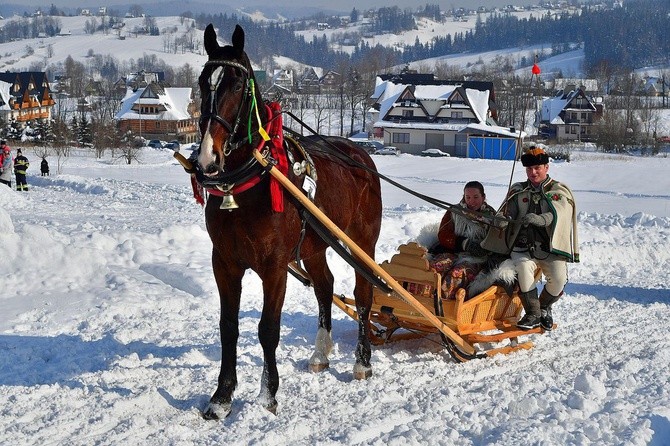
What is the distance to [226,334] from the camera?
20.8 ft

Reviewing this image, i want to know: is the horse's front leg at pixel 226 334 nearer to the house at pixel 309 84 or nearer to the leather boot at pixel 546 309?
the leather boot at pixel 546 309

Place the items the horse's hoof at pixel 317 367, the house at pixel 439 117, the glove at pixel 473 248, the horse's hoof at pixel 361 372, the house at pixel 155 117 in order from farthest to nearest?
the house at pixel 155 117, the house at pixel 439 117, the glove at pixel 473 248, the horse's hoof at pixel 317 367, the horse's hoof at pixel 361 372

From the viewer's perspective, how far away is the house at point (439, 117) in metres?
68.2

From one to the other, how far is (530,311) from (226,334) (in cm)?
334

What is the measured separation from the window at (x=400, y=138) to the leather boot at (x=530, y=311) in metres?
62.7

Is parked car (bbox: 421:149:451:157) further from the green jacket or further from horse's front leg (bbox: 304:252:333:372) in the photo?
horse's front leg (bbox: 304:252:333:372)

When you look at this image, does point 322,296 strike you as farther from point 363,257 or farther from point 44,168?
point 44,168

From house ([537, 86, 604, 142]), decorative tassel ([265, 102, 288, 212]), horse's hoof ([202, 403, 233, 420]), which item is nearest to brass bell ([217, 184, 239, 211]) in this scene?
decorative tassel ([265, 102, 288, 212])

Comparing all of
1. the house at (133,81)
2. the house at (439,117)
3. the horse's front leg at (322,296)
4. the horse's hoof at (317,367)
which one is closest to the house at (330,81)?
the house at (133,81)

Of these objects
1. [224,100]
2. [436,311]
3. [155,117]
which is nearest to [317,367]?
[436,311]

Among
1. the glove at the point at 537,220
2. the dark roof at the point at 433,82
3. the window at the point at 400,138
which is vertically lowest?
the window at the point at 400,138

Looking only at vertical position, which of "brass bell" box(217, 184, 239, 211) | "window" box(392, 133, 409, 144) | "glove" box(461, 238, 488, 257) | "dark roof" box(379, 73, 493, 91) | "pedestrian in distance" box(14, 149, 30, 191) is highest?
"dark roof" box(379, 73, 493, 91)

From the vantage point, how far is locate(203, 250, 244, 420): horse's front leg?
607 cm

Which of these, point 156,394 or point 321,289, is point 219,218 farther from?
point 321,289
